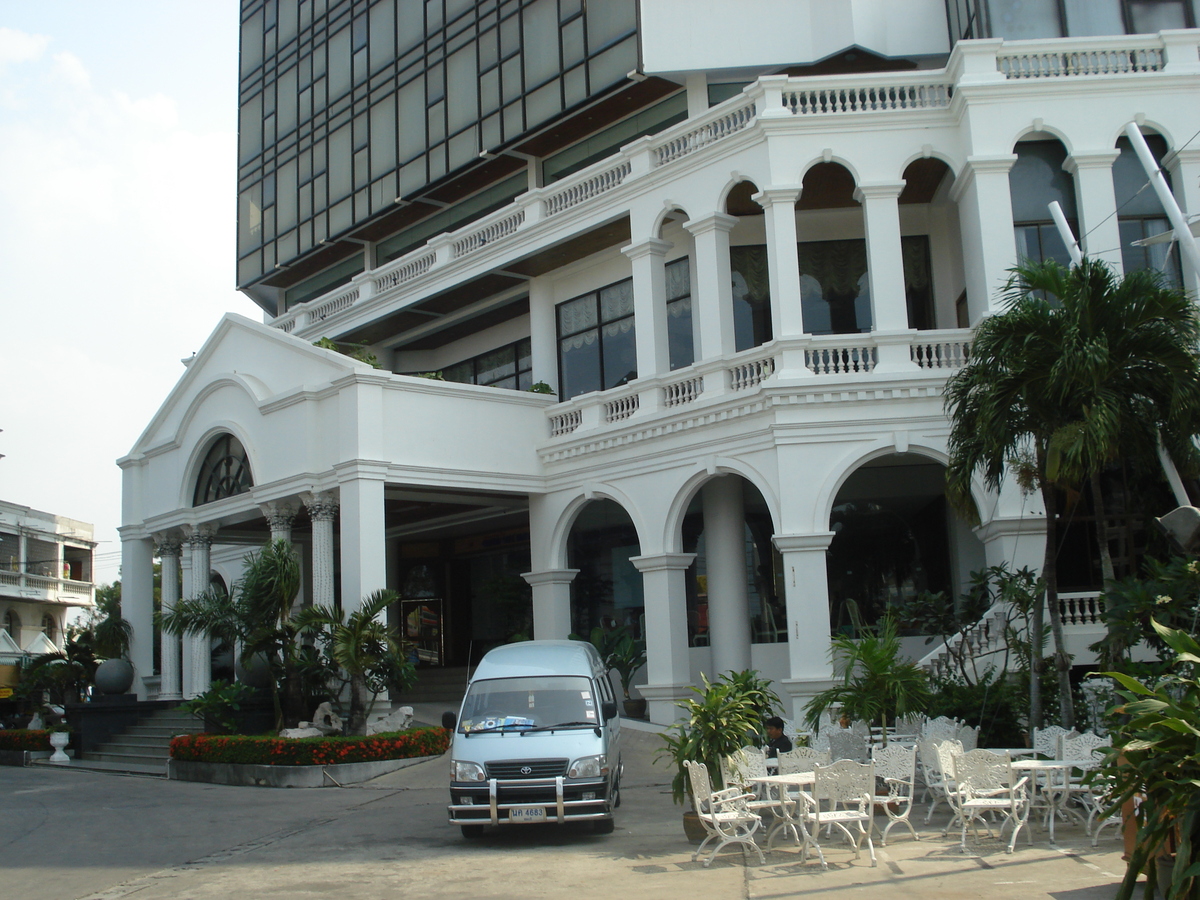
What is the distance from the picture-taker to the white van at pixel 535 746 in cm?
1168

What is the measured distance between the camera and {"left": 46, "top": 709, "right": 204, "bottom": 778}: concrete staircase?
887 inches

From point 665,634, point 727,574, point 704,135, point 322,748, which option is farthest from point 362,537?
point 704,135

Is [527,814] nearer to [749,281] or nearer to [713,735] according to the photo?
[713,735]

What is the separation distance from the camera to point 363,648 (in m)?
19.0

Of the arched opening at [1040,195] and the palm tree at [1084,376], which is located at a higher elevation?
the arched opening at [1040,195]

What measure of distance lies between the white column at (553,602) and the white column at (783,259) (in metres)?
6.74

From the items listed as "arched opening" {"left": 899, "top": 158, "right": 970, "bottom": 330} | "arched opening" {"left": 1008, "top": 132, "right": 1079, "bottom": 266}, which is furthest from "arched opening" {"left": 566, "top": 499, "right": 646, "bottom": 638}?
"arched opening" {"left": 1008, "top": 132, "right": 1079, "bottom": 266}

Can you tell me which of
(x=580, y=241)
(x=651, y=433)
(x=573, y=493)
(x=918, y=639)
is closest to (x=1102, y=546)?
(x=918, y=639)

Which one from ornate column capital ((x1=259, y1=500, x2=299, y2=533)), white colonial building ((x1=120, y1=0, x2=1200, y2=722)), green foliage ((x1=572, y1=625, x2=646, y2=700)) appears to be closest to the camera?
white colonial building ((x1=120, y1=0, x2=1200, y2=722))

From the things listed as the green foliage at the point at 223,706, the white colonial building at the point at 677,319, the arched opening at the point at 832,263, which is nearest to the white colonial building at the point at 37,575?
the white colonial building at the point at 677,319

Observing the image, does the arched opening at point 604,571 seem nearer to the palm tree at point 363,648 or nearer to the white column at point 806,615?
the palm tree at point 363,648

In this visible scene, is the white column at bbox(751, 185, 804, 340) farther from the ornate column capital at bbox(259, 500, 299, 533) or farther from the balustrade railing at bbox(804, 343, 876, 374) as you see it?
the ornate column capital at bbox(259, 500, 299, 533)

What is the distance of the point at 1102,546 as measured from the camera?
45.8ft

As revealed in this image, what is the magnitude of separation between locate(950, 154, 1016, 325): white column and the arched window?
1456cm
